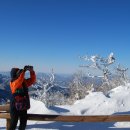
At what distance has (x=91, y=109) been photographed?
11695 millimetres

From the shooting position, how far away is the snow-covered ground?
966 cm

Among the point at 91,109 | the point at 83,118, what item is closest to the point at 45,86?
the point at 91,109

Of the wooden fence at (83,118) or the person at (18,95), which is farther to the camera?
the wooden fence at (83,118)

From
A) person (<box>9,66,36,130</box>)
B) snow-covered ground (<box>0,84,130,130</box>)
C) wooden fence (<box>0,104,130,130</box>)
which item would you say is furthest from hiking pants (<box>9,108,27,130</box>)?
snow-covered ground (<box>0,84,130,130</box>)

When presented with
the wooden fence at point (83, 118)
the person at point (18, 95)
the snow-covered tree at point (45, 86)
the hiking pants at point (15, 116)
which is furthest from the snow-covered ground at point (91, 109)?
the snow-covered tree at point (45, 86)

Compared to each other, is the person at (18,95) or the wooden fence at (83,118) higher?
the person at (18,95)

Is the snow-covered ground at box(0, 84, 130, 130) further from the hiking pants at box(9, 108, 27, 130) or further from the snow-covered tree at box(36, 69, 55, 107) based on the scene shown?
the snow-covered tree at box(36, 69, 55, 107)

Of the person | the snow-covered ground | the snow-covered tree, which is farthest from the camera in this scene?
the snow-covered tree

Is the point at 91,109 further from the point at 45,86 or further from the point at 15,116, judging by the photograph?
the point at 45,86

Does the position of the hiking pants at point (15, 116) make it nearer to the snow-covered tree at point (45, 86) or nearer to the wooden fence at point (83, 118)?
the wooden fence at point (83, 118)

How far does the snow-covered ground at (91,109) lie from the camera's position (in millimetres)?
9664

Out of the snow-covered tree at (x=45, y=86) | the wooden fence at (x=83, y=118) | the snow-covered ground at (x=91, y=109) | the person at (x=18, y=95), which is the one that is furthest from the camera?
the snow-covered tree at (x=45, y=86)

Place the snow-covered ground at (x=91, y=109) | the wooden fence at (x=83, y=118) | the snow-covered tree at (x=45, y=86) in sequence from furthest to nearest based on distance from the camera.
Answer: the snow-covered tree at (x=45, y=86)
the snow-covered ground at (x=91, y=109)
the wooden fence at (x=83, y=118)

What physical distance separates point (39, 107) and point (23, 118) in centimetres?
313
